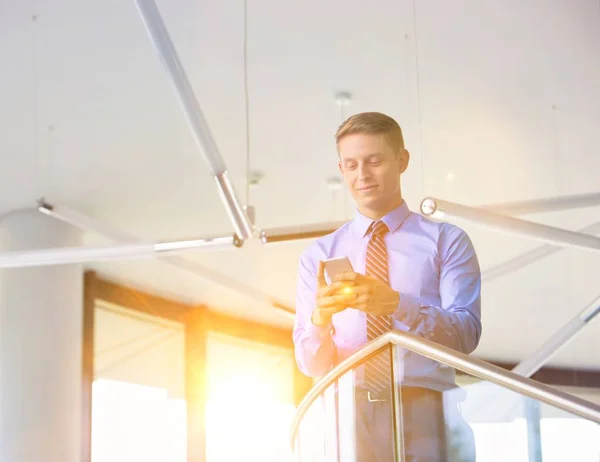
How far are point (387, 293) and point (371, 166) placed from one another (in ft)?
1.98

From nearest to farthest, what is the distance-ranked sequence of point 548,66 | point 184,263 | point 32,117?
1. point 548,66
2. point 32,117
3. point 184,263

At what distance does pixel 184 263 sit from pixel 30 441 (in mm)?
2648

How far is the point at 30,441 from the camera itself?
33.5 feet

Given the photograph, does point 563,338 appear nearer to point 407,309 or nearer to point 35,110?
point 35,110

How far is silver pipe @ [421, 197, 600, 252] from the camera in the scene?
552cm

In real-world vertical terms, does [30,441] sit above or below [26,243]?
below

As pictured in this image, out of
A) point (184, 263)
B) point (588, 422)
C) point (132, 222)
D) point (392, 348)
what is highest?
point (132, 222)

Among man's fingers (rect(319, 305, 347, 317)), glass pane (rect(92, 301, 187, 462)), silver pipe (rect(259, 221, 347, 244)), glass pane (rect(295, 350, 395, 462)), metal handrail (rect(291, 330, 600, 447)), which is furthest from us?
glass pane (rect(92, 301, 187, 462))

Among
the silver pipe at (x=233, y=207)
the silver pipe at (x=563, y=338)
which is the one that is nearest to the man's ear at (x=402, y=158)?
the silver pipe at (x=233, y=207)

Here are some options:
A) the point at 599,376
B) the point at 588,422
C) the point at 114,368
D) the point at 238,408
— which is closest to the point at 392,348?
the point at 588,422

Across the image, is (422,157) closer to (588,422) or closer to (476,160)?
(476,160)

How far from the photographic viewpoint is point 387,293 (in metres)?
3.24

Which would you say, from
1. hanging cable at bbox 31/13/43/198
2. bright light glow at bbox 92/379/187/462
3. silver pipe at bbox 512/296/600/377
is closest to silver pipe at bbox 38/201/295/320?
hanging cable at bbox 31/13/43/198

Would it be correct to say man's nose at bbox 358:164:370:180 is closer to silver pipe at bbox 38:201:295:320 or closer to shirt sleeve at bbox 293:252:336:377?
shirt sleeve at bbox 293:252:336:377
